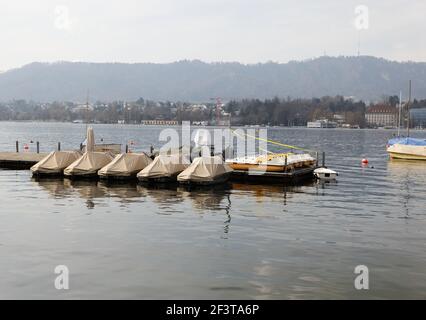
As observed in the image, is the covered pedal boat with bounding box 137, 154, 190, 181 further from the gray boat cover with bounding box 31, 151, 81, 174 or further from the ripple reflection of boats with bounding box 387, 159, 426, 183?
the ripple reflection of boats with bounding box 387, 159, 426, 183

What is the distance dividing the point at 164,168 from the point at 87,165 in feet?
23.7

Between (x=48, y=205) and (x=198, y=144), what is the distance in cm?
2531

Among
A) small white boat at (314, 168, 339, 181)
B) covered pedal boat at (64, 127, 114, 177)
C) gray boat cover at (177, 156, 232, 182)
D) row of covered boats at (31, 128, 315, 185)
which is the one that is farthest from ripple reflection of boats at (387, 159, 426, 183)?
covered pedal boat at (64, 127, 114, 177)

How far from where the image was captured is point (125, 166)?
137 ft

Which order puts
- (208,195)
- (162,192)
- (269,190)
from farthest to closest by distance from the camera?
(269,190)
(162,192)
(208,195)

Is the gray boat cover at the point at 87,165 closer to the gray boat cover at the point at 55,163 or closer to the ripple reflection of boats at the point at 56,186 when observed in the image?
the ripple reflection of boats at the point at 56,186

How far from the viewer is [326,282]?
16.5m

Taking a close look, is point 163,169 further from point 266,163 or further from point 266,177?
point 266,163

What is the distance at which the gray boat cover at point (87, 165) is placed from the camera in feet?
139

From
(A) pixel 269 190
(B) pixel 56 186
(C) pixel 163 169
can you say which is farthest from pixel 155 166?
(A) pixel 269 190

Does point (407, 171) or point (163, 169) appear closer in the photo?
point (163, 169)

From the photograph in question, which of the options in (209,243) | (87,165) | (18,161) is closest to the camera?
(209,243)
